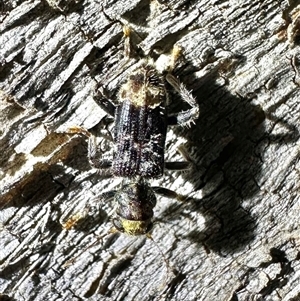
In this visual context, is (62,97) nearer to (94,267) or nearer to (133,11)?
(133,11)

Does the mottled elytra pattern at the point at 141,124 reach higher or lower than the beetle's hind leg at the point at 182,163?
higher

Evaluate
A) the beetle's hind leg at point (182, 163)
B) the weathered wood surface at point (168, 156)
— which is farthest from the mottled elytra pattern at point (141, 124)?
the weathered wood surface at point (168, 156)

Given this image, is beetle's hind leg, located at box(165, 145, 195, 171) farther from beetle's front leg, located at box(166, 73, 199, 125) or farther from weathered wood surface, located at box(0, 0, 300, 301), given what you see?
beetle's front leg, located at box(166, 73, 199, 125)

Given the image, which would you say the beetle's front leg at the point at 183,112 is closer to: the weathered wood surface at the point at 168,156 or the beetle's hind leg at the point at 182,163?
the weathered wood surface at the point at 168,156

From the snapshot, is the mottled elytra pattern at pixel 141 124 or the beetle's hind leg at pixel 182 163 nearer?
the mottled elytra pattern at pixel 141 124

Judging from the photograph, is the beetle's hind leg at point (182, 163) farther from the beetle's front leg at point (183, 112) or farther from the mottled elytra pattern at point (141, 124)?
the beetle's front leg at point (183, 112)

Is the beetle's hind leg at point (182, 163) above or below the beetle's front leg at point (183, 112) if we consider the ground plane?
Answer: below

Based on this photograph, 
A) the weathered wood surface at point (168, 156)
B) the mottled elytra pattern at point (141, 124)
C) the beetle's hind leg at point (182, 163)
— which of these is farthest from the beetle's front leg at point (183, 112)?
the beetle's hind leg at point (182, 163)

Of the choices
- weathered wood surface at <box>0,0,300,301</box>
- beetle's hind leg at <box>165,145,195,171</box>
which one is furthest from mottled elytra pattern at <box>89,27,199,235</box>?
weathered wood surface at <box>0,0,300,301</box>
